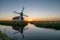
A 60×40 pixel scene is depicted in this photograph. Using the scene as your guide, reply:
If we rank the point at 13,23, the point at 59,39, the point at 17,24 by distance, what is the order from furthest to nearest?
the point at 13,23
the point at 17,24
the point at 59,39

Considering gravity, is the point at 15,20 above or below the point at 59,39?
above

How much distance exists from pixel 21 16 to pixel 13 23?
90.8 inches

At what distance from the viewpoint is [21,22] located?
24406 millimetres

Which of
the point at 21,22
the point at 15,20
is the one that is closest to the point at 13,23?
the point at 15,20

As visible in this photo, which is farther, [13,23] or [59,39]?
[13,23]

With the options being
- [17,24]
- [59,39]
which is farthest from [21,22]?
[59,39]

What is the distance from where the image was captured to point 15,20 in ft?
84.5

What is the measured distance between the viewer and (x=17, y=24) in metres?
24.4

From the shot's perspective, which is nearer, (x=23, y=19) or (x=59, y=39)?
(x=59, y=39)

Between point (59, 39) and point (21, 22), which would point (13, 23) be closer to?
point (21, 22)

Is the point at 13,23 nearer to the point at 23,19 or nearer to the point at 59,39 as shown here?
the point at 23,19

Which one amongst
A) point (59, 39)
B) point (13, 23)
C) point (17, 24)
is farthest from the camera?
point (13, 23)

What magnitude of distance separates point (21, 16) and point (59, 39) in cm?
1607

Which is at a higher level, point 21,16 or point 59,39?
point 21,16
